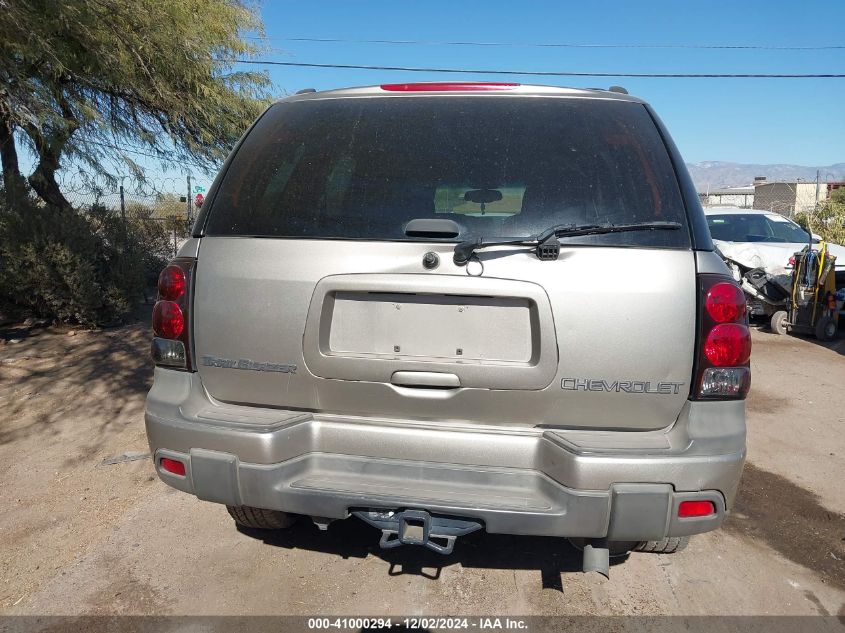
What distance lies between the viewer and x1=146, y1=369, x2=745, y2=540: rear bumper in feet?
7.36

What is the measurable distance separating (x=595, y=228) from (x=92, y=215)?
7813 mm

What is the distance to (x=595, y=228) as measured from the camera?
7.52 feet

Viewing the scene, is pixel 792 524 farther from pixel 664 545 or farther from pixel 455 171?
pixel 455 171

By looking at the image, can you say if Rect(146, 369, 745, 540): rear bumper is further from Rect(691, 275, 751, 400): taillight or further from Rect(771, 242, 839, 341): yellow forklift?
Rect(771, 242, 839, 341): yellow forklift

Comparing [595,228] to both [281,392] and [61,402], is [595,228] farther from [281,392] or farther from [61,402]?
[61,402]

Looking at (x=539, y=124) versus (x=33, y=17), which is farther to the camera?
(x=33, y=17)

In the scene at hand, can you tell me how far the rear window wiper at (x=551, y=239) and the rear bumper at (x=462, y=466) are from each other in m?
0.63

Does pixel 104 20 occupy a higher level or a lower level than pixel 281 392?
higher

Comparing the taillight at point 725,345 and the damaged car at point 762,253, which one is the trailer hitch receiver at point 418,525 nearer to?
the taillight at point 725,345

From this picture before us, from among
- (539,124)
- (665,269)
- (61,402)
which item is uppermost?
(539,124)

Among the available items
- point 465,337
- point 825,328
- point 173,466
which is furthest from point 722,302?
point 825,328

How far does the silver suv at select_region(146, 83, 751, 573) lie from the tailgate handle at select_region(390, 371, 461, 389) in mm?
11

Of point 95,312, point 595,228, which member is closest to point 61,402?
point 95,312

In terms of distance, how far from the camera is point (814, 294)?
Answer: 9047 mm
